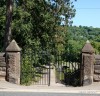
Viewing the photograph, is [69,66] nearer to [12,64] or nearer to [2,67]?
[12,64]

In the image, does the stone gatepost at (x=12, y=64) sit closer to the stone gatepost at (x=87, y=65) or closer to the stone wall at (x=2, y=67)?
the stone wall at (x=2, y=67)

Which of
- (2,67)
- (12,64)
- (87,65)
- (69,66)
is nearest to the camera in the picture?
(87,65)

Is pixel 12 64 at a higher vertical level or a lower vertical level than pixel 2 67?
higher

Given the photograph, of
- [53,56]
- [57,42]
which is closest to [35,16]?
[57,42]

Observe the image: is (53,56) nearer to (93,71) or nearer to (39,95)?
(93,71)

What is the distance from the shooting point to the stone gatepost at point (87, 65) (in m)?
14.9

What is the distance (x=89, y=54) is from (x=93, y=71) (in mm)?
753

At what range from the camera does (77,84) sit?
15.8 meters

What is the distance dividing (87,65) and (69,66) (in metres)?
1.38

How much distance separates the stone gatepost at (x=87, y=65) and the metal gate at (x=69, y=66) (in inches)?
27.9

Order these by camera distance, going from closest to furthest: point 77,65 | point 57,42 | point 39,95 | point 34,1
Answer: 1. point 39,95
2. point 77,65
3. point 34,1
4. point 57,42

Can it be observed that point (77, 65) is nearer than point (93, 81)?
No

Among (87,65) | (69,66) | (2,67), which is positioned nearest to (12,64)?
(2,67)

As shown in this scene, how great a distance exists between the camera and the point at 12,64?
15.2 metres
